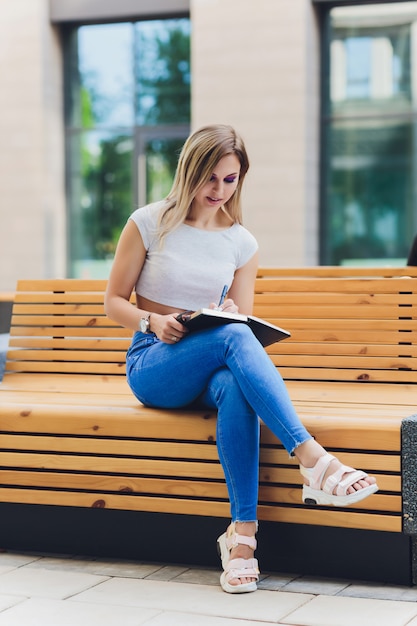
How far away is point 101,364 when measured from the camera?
4637 mm

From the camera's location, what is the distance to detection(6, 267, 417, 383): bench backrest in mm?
4305

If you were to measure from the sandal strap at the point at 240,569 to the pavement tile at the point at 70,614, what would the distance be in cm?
30

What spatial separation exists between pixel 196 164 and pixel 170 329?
0.61m

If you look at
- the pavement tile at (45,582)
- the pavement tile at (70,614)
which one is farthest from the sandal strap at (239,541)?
the pavement tile at (45,582)

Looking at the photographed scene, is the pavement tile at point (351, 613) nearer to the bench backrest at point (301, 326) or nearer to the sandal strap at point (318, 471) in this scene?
the sandal strap at point (318, 471)

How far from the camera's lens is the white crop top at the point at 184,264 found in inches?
150

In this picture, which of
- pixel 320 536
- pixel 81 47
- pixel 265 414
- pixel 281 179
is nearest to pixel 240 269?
pixel 265 414

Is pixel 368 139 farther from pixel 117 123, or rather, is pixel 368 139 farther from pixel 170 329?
pixel 170 329

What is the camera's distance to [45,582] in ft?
11.7

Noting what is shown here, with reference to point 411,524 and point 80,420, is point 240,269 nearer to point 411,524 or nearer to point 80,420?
point 80,420

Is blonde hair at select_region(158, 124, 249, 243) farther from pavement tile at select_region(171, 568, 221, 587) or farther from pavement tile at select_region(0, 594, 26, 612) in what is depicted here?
pavement tile at select_region(0, 594, 26, 612)

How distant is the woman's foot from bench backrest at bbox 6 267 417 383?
995mm

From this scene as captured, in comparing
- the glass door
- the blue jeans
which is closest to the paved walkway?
the blue jeans

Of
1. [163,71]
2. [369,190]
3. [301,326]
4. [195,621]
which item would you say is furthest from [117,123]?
[195,621]
